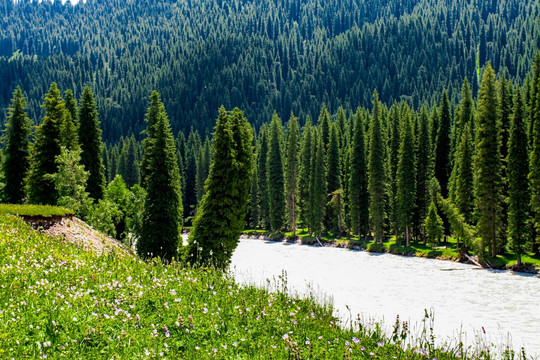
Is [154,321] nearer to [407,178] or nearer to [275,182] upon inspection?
[407,178]

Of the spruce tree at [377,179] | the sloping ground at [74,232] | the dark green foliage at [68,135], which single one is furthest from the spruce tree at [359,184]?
the sloping ground at [74,232]

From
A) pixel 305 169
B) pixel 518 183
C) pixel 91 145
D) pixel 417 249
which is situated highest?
pixel 91 145

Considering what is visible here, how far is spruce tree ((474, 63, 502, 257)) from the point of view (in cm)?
5107

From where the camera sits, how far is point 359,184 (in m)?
73.9

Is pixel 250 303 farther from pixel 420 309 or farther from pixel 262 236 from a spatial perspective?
pixel 262 236

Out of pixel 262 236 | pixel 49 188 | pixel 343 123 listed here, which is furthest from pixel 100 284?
pixel 343 123

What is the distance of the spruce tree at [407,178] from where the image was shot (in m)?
65.8

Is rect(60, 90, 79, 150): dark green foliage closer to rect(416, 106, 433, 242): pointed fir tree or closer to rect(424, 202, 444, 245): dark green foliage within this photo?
rect(424, 202, 444, 245): dark green foliage

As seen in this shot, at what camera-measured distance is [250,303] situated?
10.6m

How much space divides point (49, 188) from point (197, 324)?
3887 centimetres

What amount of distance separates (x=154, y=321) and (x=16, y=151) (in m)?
44.4

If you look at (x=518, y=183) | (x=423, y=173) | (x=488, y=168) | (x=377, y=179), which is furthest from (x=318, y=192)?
(x=518, y=183)

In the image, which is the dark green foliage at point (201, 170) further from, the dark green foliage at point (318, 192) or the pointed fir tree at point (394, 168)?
the pointed fir tree at point (394, 168)

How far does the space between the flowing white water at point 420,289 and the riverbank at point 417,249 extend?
1.77 metres
